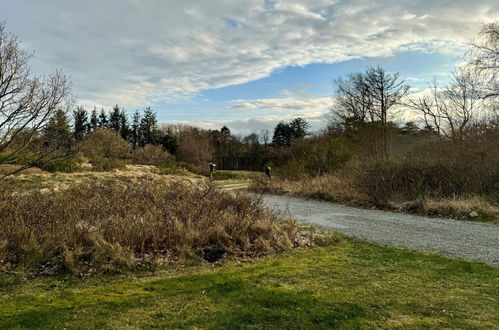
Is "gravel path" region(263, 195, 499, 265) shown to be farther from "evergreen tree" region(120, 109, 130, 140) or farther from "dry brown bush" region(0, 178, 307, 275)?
"evergreen tree" region(120, 109, 130, 140)

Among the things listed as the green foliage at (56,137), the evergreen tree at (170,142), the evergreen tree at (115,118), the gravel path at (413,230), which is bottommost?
the gravel path at (413,230)

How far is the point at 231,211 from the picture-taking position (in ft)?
22.7

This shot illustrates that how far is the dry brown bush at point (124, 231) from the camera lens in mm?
4547

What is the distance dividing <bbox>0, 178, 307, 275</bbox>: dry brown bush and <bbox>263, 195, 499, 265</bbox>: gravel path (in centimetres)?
184

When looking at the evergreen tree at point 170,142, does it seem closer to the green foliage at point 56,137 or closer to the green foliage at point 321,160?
the green foliage at point 321,160

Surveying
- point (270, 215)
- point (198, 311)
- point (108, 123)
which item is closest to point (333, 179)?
point (270, 215)

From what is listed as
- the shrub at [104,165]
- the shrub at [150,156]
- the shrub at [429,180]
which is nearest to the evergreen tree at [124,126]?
the shrub at [150,156]

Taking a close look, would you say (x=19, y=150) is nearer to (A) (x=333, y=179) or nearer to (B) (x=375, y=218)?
(B) (x=375, y=218)

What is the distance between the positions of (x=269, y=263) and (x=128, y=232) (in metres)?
2.11

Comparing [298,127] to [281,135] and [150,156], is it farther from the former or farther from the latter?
[150,156]

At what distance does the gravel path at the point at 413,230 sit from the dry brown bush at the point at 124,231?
6.05ft

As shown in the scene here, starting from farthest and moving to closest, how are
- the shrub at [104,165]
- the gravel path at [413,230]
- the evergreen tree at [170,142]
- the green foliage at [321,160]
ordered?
the evergreen tree at [170,142], the shrub at [104,165], the green foliage at [321,160], the gravel path at [413,230]

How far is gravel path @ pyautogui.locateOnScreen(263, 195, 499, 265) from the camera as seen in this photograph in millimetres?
6188

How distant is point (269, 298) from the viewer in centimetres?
354
